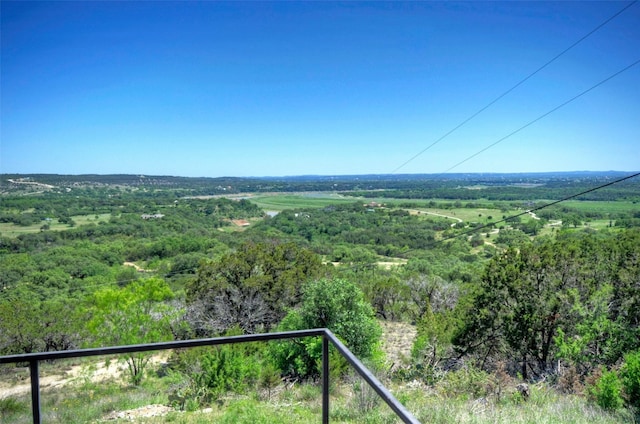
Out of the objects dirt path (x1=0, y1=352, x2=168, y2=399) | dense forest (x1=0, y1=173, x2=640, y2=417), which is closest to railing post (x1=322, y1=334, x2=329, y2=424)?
dense forest (x1=0, y1=173, x2=640, y2=417)

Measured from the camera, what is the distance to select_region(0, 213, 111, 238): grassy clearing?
1423 inches

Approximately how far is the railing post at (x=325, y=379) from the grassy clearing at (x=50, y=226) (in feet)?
143

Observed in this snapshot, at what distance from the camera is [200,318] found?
12.0 m

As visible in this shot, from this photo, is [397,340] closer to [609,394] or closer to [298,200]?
[609,394]

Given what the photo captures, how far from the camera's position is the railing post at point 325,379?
172cm

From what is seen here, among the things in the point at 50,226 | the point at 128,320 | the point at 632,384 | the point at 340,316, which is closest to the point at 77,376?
the point at 632,384

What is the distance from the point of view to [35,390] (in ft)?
5.37

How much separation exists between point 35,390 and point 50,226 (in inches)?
1961

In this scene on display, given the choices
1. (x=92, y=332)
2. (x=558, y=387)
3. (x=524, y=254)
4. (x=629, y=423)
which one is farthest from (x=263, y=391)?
(x=92, y=332)

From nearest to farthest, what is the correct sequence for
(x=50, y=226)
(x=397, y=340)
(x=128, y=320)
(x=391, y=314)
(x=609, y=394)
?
1. (x=609, y=394)
2. (x=128, y=320)
3. (x=397, y=340)
4. (x=391, y=314)
5. (x=50, y=226)

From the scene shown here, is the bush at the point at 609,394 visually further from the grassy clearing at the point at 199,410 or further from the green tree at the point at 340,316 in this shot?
the green tree at the point at 340,316

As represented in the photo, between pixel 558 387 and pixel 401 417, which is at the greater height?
pixel 401 417

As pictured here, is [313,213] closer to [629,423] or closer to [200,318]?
[200,318]

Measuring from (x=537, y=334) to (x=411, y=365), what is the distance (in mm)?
3718
